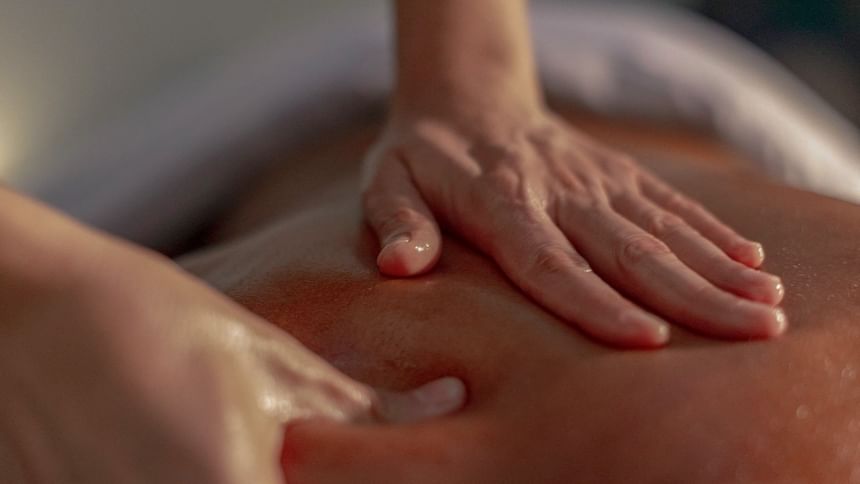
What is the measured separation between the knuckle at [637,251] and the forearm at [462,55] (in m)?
0.26

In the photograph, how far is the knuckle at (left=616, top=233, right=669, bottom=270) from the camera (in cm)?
73

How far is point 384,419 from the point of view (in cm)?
61

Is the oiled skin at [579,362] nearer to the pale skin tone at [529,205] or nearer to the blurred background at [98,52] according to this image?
the pale skin tone at [529,205]

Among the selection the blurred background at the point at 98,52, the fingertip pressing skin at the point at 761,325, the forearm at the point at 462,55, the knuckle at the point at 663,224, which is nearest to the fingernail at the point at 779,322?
the fingertip pressing skin at the point at 761,325

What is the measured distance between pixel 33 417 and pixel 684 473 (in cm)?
35

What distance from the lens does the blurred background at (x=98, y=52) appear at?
162 cm

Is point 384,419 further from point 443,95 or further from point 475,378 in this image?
point 443,95

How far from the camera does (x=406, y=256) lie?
744 millimetres

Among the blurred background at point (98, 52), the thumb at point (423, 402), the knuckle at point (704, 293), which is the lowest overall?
the blurred background at point (98, 52)

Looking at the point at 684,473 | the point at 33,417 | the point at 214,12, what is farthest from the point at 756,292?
the point at 214,12

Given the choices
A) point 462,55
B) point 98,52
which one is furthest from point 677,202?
point 98,52

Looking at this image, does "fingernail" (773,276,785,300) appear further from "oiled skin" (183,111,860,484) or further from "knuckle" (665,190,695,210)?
"knuckle" (665,190,695,210)

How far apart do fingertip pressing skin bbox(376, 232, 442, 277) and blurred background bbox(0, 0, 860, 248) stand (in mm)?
763

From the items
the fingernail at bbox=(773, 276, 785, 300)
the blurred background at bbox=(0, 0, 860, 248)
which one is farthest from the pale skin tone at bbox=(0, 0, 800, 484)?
the blurred background at bbox=(0, 0, 860, 248)
